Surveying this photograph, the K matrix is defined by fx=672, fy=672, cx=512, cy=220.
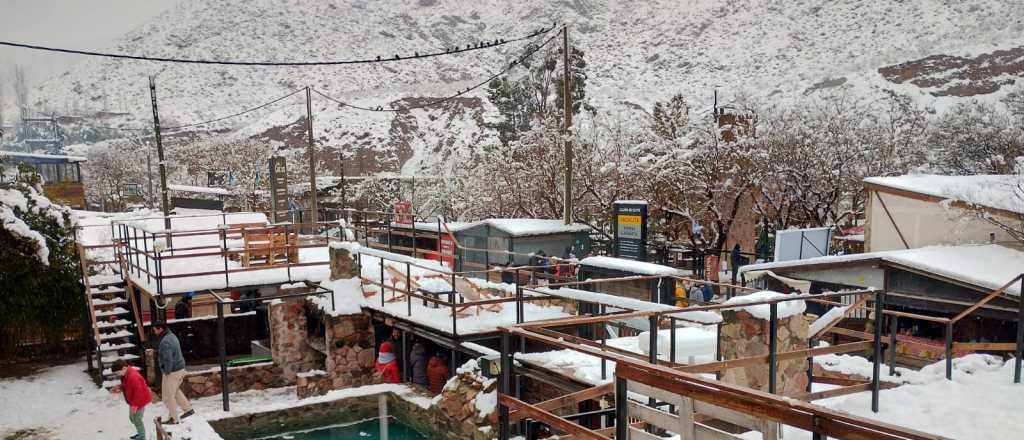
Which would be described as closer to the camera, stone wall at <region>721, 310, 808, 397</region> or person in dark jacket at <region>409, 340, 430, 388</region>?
stone wall at <region>721, 310, 808, 397</region>

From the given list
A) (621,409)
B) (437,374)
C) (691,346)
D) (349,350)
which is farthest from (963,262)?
(349,350)

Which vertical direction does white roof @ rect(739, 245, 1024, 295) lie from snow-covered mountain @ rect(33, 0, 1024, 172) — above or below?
below

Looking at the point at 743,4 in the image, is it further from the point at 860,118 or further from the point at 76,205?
the point at 76,205

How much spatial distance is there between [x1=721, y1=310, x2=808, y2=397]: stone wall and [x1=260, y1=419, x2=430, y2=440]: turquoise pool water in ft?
20.3

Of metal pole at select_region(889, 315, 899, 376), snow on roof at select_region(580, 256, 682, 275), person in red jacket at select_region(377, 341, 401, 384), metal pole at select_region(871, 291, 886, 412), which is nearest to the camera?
metal pole at select_region(871, 291, 886, 412)

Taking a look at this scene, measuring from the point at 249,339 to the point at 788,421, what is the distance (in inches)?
692

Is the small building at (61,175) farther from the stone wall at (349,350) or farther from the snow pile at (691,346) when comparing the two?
the snow pile at (691,346)

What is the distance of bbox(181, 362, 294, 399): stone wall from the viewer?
48.1 feet

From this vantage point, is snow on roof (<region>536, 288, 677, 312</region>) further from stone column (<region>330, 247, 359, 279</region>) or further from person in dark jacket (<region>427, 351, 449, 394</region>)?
stone column (<region>330, 247, 359, 279</region>)

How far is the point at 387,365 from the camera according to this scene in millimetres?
13945

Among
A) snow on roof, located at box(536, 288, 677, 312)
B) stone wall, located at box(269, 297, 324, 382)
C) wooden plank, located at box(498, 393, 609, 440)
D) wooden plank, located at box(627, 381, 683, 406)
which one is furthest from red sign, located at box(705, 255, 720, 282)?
wooden plank, located at box(627, 381, 683, 406)

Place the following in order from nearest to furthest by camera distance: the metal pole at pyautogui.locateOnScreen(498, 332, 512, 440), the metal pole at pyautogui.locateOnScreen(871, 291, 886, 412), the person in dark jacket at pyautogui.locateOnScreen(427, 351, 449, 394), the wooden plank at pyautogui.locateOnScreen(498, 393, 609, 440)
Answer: the wooden plank at pyautogui.locateOnScreen(498, 393, 609, 440) → the metal pole at pyautogui.locateOnScreen(498, 332, 512, 440) → the metal pole at pyautogui.locateOnScreen(871, 291, 886, 412) → the person in dark jacket at pyautogui.locateOnScreen(427, 351, 449, 394)

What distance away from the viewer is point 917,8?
11525 centimetres

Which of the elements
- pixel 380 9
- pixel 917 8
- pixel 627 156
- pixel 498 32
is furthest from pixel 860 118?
pixel 380 9
